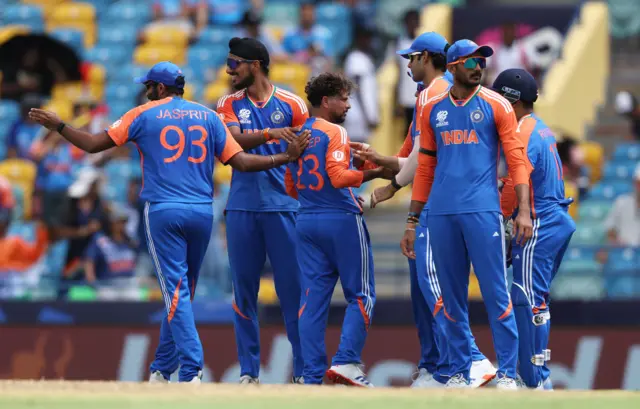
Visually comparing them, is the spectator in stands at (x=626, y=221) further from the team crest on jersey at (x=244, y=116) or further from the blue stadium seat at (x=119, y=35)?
the blue stadium seat at (x=119, y=35)

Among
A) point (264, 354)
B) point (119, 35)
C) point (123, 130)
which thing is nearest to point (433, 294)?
point (123, 130)

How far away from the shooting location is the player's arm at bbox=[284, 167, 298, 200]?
10516mm

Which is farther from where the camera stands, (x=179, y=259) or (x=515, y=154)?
(x=179, y=259)

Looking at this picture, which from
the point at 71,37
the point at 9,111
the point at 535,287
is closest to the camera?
the point at 535,287

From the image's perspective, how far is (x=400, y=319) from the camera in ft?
47.1

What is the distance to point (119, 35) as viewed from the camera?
21078 millimetres

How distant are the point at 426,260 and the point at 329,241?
2.35 ft

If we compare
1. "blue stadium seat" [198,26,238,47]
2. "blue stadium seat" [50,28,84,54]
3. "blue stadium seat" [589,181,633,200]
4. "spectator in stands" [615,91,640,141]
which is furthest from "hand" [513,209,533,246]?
"blue stadium seat" [50,28,84,54]

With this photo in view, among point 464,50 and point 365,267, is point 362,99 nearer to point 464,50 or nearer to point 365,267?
point 365,267

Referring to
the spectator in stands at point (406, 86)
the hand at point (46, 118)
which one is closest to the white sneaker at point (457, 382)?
the hand at point (46, 118)

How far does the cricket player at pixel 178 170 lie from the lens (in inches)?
396

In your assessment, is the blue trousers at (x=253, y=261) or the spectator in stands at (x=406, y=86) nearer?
the blue trousers at (x=253, y=261)

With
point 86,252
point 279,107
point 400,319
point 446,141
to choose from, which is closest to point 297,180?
point 279,107

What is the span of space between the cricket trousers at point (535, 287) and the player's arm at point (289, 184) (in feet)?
5.41
